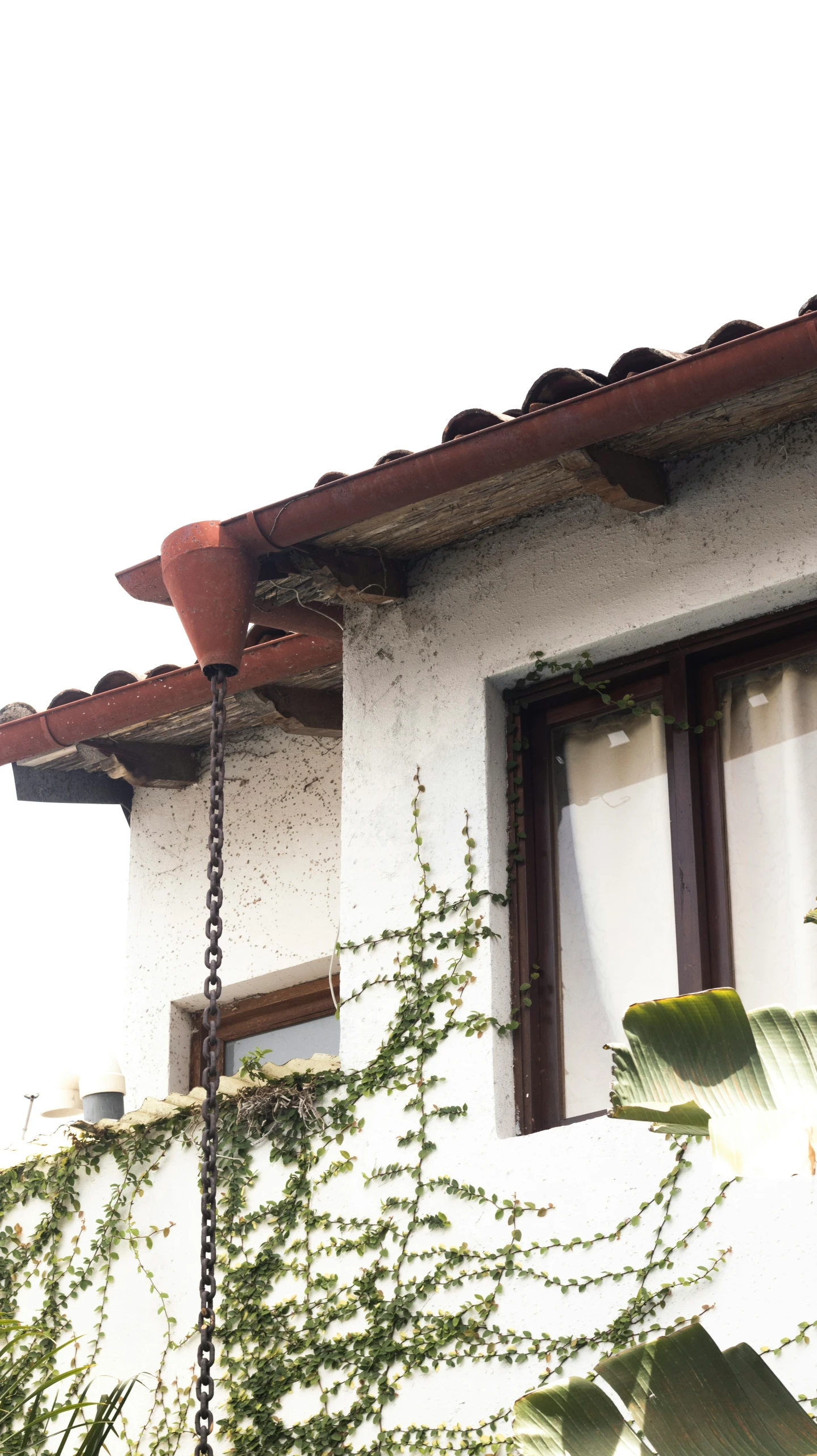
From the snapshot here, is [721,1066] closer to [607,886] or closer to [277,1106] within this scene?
[607,886]

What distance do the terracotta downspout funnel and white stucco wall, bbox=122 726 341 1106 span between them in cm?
208

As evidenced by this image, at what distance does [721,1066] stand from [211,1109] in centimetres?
214

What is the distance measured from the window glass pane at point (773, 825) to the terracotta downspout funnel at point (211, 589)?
1.67 meters

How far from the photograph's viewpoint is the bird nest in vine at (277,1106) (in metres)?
5.43

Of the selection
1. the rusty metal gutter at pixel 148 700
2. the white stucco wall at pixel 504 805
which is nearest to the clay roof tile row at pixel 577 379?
the white stucco wall at pixel 504 805

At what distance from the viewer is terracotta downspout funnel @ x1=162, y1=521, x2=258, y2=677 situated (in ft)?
17.0

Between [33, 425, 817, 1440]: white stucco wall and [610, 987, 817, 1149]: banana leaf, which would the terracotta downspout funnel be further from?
[610, 987, 817, 1149]: banana leaf

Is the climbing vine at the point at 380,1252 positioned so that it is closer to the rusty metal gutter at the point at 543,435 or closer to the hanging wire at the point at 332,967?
the hanging wire at the point at 332,967

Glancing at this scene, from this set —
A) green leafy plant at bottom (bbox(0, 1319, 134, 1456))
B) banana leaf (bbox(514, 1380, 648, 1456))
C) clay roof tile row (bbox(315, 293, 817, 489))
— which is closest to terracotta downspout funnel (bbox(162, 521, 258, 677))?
clay roof tile row (bbox(315, 293, 817, 489))

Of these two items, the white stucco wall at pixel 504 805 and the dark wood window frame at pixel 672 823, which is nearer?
the white stucco wall at pixel 504 805

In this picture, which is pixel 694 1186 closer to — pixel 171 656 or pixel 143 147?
pixel 171 656

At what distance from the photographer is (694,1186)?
4480 millimetres

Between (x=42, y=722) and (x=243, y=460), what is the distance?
32.3ft

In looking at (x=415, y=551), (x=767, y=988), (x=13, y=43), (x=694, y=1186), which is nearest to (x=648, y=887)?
(x=767, y=988)
